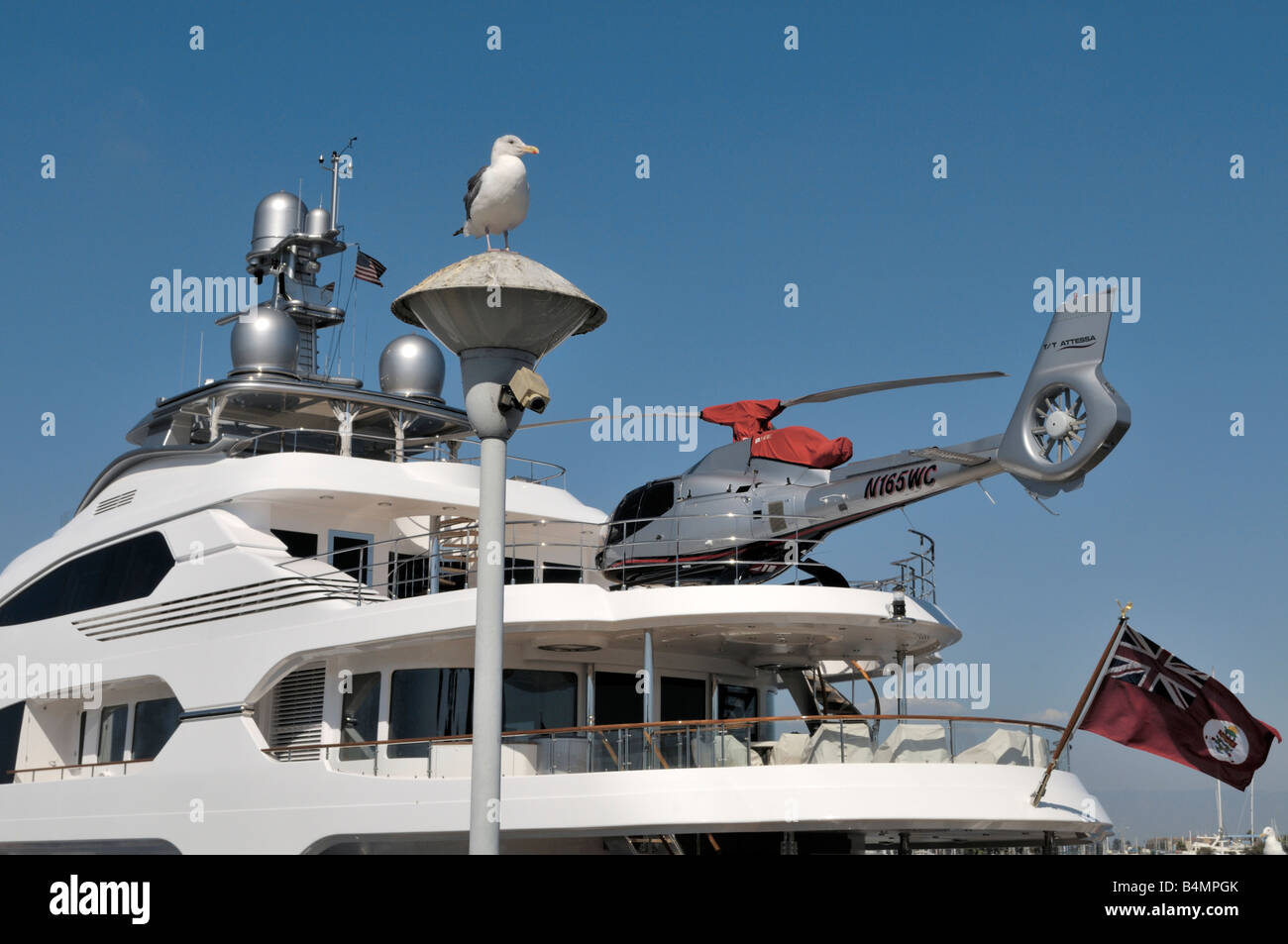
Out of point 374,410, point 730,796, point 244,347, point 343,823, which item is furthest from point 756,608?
point 244,347

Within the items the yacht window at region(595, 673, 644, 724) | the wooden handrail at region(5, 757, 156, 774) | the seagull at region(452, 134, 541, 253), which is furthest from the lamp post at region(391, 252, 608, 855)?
the wooden handrail at region(5, 757, 156, 774)

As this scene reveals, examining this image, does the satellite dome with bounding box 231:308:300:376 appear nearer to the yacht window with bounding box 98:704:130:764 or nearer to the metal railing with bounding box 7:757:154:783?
the yacht window with bounding box 98:704:130:764

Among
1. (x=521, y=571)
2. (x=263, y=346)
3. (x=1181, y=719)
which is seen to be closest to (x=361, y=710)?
(x=521, y=571)

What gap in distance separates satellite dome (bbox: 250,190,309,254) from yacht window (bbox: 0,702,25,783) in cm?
881

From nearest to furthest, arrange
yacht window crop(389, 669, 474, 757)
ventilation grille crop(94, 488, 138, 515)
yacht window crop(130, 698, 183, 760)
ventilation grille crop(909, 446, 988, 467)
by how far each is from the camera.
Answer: ventilation grille crop(909, 446, 988, 467), yacht window crop(389, 669, 474, 757), yacht window crop(130, 698, 183, 760), ventilation grille crop(94, 488, 138, 515)

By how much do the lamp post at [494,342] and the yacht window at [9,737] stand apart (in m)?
14.9

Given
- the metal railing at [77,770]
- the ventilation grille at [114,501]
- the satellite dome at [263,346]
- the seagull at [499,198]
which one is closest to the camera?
the seagull at [499,198]

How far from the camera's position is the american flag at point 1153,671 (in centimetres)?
1581

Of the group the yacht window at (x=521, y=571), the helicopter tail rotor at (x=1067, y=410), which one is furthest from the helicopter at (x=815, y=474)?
the yacht window at (x=521, y=571)

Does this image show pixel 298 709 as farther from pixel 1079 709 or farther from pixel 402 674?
pixel 1079 709

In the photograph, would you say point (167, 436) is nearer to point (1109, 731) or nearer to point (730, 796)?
point (730, 796)

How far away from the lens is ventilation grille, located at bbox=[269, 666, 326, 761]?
18.8m

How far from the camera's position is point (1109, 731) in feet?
52.2

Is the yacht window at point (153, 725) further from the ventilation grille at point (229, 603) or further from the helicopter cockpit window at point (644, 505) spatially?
the helicopter cockpit window at point (644, 505)
